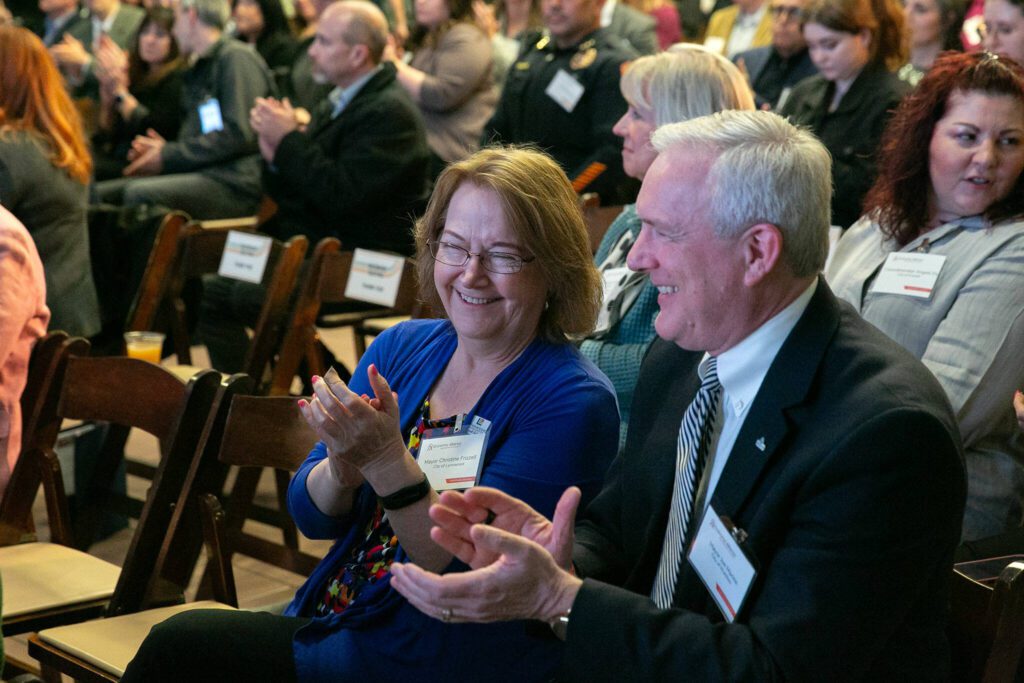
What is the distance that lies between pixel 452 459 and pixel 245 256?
2.39 m

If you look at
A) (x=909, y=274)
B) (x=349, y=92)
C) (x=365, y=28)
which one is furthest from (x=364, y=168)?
(x=909, y=274)

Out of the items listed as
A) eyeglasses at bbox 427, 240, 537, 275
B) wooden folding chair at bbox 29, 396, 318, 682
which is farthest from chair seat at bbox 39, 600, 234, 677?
eyeglasses at bbox 427, 240, 537, 275

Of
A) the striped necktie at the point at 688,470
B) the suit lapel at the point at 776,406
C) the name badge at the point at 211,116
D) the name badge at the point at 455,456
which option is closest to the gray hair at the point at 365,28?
the name badge at the point at 211,116

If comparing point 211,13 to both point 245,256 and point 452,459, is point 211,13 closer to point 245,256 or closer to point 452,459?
point 245,256

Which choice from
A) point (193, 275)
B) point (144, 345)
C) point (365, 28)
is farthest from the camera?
point (365, 28)

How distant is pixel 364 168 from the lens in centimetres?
469

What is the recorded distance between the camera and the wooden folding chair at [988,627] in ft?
4.92

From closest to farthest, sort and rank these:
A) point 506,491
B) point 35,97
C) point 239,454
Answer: point 506,491, point 239,454, point 35,97

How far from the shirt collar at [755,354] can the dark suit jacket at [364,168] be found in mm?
3226

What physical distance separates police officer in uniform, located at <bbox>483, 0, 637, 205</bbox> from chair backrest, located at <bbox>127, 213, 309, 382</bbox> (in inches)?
43.8

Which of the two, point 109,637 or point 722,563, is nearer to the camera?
point 722,563

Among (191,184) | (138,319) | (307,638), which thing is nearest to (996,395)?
(307,638)

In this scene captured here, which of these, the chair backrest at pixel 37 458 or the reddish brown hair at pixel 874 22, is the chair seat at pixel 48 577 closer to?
the chair backrest at pixel 37 458

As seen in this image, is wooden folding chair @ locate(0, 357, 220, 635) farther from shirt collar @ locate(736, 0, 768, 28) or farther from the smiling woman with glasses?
shirt collar @ locate(736, 0, 768, 28)
